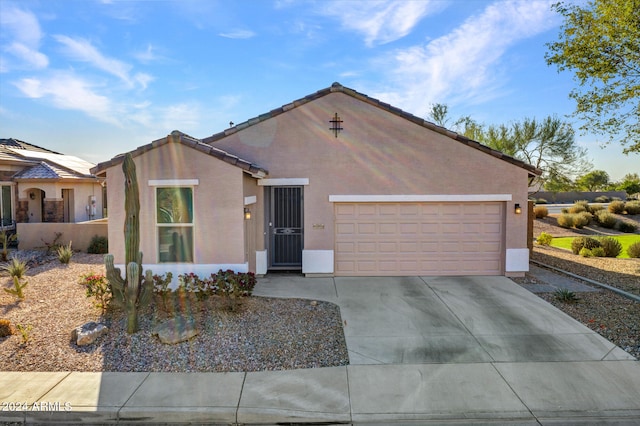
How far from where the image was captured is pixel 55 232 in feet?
48.4

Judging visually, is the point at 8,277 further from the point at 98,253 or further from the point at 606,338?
the point at 606,338

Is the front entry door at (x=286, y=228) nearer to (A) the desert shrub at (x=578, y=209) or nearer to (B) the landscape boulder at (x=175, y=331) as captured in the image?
(B) the landscape boulder at (x=175, y=331)

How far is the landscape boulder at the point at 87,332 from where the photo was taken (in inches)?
255

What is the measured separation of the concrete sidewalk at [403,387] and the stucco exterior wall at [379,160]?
4.35 meters

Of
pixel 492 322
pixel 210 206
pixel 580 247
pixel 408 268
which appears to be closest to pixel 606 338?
pixel 492 322

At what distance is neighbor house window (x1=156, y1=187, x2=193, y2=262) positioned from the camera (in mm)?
9234

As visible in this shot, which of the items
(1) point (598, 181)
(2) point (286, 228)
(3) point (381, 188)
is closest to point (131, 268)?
(2) point (286, 228)

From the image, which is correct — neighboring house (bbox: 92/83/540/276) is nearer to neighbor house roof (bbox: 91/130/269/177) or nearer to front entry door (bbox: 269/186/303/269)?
front entry door (bbox: 269/186/303/269)

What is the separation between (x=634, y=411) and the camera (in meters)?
4.79

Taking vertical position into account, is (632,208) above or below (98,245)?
above

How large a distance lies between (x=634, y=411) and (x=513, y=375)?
1336mm

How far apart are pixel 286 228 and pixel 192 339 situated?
5340mm

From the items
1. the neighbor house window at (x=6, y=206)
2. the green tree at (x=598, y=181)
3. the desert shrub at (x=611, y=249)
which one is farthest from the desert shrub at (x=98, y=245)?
the green tree at (x=598, y=181)

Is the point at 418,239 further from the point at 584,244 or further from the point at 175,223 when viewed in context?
the point at 584,244
